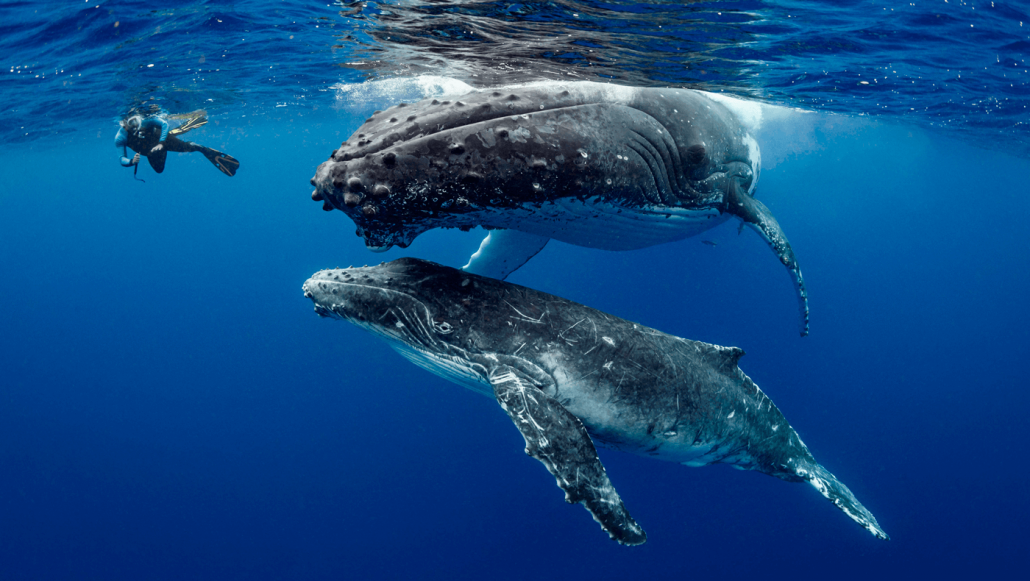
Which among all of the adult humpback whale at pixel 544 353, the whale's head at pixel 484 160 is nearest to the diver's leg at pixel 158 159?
the adult humpback whale at pixel 544 353

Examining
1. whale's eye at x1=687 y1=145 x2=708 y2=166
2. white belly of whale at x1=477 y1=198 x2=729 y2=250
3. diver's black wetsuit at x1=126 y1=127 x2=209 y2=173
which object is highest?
whale's eye at x1=687 y1=145 x2=708 y2=166

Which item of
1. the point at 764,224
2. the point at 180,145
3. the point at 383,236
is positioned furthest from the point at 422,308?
the point at 180,145

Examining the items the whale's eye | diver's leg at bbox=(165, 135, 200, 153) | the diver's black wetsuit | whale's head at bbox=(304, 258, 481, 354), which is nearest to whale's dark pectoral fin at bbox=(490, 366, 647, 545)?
whale's head at bbox=(304, 258, 481, 354)

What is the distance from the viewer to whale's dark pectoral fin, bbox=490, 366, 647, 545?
11.5 ft

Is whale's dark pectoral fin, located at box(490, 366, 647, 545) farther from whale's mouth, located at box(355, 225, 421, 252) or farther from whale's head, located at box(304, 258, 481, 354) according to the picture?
whale's mouth, located at box(355, 225, 421, 252)

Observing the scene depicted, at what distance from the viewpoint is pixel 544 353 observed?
4.26m

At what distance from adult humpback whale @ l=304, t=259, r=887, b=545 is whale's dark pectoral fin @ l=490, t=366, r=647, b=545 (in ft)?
0.06

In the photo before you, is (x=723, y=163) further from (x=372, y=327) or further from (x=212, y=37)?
(x=212, y=37)

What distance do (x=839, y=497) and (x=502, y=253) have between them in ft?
16.8

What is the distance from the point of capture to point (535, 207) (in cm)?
358

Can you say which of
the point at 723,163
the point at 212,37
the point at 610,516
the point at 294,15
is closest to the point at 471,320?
the point at 610,516

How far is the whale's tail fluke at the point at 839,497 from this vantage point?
243 inches

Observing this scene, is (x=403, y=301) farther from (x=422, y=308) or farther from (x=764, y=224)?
(x=764, y=224)

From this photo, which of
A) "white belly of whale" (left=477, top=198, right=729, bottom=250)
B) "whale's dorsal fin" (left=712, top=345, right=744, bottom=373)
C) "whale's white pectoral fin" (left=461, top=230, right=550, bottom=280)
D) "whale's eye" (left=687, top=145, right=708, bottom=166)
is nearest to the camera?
"white belly of whale" (left=477, top=198, right=729, bottom=250)
